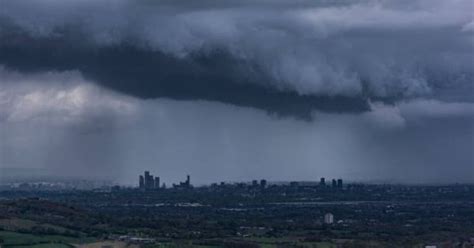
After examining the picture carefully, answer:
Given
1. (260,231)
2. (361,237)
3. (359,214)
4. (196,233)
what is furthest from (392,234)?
(359,214)

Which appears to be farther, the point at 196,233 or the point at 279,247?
the point at 196,233

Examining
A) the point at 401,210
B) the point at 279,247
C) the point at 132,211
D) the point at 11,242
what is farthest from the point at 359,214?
the point at 11,242

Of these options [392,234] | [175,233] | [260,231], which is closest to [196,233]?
→ [175,233]

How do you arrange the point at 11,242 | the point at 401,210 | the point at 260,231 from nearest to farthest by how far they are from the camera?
the point at 11,242 → the point at 260,231 → the point at 401,210

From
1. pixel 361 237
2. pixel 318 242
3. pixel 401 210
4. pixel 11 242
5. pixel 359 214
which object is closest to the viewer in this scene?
pixel 11 242

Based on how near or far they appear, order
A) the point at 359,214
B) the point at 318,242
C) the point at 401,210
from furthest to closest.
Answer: the point at 401,210 → the point at 359,214 → the point at 318,242

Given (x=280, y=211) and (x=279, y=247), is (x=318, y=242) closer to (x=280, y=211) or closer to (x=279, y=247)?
(x=279, y=247)

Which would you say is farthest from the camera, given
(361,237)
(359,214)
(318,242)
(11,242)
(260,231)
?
(359,214)

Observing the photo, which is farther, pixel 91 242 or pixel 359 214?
pixel 359 214

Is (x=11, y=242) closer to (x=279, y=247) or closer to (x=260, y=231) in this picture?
(x=279, y=247)
